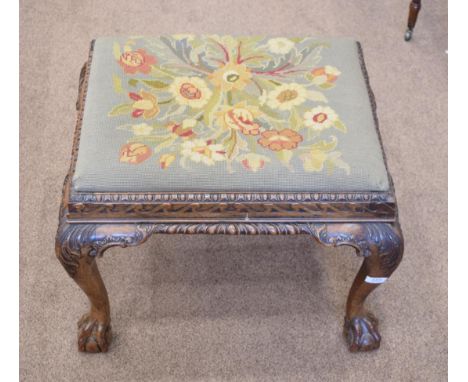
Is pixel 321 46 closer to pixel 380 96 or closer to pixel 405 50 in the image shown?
pixel 380 96

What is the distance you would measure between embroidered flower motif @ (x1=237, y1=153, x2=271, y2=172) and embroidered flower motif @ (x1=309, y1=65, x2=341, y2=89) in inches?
8.8

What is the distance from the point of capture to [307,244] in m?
1.46

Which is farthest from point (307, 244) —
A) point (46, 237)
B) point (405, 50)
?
point (405, 50)

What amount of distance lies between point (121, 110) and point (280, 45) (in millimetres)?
359

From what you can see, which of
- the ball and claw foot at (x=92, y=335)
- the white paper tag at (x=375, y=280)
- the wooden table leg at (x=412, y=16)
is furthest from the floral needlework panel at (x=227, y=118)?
the wooden table leg at (x=412, y=16)

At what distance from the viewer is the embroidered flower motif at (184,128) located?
1.09 m

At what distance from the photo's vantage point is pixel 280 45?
1.25m

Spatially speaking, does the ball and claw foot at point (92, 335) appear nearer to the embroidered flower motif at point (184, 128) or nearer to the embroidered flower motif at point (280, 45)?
the embroidered flower motif at point (184, 128)

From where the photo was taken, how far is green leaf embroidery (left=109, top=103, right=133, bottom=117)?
112 centimetres

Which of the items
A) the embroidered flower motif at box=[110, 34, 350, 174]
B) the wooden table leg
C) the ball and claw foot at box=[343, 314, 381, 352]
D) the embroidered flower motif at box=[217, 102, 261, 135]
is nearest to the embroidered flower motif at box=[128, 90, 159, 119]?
the embroidered flower motif at box=[110, 34, 350, 174]

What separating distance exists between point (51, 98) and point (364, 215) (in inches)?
41.4

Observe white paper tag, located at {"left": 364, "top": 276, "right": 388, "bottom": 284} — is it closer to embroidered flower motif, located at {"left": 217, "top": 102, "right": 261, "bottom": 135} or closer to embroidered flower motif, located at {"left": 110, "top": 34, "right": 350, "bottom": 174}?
embroidered flower motif, located at {"left": 110, "top": 34, "right": 350, "bottom": 174}

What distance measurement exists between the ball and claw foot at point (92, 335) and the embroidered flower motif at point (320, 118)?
59cm

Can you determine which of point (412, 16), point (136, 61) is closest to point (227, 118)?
point (136, 61)
